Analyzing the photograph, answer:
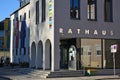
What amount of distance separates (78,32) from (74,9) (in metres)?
2.34

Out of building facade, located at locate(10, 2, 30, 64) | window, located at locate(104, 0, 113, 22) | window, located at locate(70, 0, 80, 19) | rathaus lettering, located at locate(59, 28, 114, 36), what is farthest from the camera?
building facade, located at locate(10, 2, 30, 64)

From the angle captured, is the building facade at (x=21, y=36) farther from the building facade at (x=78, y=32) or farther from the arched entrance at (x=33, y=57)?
the building facade at (x=78, y=32)

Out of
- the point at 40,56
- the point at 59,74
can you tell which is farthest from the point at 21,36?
the point at 59,74

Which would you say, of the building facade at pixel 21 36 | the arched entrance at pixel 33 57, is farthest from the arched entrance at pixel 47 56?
the building facade at pixel 21 36

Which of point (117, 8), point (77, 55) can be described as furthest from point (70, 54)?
point (117, 8)

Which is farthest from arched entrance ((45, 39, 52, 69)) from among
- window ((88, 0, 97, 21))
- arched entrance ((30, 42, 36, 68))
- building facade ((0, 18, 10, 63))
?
building facade ((0, 18, 10, 63))

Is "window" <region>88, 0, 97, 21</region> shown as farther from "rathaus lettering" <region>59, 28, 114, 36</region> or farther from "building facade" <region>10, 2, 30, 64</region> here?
"building facade" <region>10, 2, 30, 64</region>

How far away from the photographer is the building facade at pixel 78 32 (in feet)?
112

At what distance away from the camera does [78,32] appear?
34.9 metres

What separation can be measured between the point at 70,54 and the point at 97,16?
496cm

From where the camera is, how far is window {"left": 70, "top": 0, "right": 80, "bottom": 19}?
35000mm

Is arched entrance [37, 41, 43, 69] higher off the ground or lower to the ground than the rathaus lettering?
lower

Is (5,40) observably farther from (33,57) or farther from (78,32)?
(78,32)

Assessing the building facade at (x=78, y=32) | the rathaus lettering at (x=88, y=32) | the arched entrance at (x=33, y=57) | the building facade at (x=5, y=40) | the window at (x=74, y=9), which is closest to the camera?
the building facade at (x=78, y=32)
